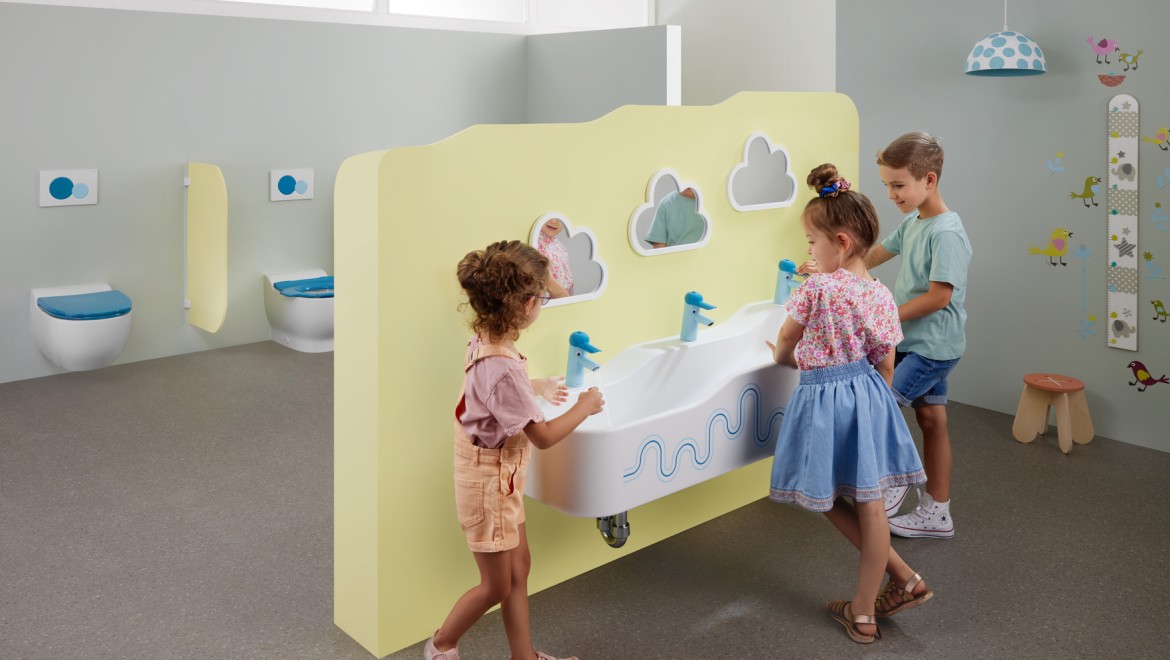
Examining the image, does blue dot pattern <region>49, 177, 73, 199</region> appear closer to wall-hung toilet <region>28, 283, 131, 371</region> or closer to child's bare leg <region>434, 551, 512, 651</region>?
wall-hung toilet <region>28, 283, 131, 371</region>

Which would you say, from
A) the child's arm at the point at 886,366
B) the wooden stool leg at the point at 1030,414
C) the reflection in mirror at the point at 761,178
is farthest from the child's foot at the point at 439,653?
the wooden stool leg at the point at 1030,414

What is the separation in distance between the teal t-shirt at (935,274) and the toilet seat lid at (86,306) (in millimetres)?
3368

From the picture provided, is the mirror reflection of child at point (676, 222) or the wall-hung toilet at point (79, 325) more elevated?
the mirror reflection of child at point (676, 222)

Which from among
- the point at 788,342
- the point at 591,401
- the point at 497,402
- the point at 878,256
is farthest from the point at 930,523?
the point at 497,402

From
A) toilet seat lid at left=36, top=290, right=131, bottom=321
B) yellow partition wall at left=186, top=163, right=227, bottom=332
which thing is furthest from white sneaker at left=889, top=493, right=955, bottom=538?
toilet seat lid at left=36, top=290, right=131, bottom=321

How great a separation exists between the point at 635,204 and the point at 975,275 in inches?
89.0

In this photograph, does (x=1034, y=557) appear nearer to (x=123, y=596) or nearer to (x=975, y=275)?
(x=975, y=275)

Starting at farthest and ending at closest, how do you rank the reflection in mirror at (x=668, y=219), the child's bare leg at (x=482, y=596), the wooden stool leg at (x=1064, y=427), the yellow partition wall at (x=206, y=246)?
the yellow partition wall at (x=206, y=246) < the wooden stool leg at (x=1064, y=427) < the reflection in mirror at (x=668, y=219) < the child's bare leg at (x=482, y=596)

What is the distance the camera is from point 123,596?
2.67 meters

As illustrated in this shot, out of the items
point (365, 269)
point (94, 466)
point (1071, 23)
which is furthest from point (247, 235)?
point (1071, 23)

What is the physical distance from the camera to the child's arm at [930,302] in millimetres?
2938

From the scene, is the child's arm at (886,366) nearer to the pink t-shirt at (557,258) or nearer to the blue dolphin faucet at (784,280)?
the blue dolphin faucet at (784,280)

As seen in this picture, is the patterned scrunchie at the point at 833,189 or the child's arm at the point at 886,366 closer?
the patterned scrunchie at the point at 833,189

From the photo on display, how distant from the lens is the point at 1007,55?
3.86 meters
